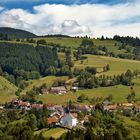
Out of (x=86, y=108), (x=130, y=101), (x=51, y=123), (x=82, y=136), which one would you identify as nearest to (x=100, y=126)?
(x=51, y=123)

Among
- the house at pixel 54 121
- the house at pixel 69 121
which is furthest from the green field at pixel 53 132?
the house at pixel 69 121

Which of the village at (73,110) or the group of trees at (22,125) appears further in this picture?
the village at (73,110)

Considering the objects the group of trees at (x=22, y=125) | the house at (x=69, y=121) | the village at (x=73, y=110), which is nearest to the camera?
the group of trees at (x=22, y=125)

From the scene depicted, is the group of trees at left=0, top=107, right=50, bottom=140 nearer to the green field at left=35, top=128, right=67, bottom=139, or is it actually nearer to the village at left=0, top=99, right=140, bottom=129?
the green field at left=35, top=128, right=67, bottom=139

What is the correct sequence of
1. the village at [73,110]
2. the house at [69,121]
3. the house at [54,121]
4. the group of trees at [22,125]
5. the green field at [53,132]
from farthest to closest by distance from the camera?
the village at [73,110], the house at [69,121], the house at [54,121], the green field at [53,132], the group of trees at [22,125]

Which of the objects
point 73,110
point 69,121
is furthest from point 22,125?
point 73,110

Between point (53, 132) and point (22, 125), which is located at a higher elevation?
point (22, 125)

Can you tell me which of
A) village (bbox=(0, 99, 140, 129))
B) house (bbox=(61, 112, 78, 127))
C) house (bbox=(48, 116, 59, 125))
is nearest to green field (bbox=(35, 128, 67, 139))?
village (bbox=(0, 99, 140, 129))

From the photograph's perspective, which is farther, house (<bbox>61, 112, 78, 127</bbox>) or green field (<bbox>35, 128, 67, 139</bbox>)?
house (<bbox>61, 112, 78, 127</bbox>)

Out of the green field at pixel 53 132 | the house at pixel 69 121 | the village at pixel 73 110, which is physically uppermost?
the green field at pixel 53 132

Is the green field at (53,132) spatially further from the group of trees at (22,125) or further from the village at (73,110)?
the village at (73,110)

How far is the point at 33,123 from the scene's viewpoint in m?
133

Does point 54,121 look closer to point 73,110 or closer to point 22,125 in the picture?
point 22,125

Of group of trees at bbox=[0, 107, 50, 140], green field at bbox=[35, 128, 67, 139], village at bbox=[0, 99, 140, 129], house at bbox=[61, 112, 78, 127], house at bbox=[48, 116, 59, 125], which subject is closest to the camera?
group of trees at bbox=[0, 107, 50, 140]
